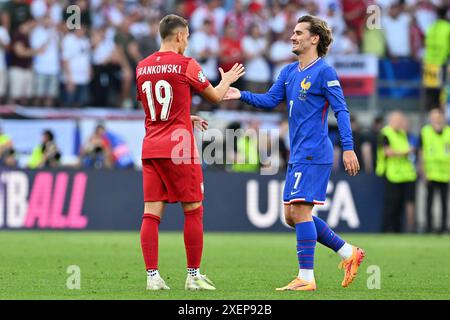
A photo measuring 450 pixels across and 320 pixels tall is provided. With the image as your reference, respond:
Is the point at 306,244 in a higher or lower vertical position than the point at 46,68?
lower

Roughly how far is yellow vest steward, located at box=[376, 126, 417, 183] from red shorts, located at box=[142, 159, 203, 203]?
11682mm

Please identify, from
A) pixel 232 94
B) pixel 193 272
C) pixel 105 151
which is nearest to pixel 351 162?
pixel 232 94

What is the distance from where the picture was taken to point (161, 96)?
977cm

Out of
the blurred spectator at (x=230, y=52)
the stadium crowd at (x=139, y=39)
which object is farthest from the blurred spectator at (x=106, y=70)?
the blurred spectator at (x=230, y=52)

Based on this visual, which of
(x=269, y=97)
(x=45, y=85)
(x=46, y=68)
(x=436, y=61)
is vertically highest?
(x=436, y=61)

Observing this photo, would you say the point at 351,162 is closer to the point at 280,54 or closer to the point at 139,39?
the point at 139,39

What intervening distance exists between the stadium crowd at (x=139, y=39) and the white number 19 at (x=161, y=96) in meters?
12.3

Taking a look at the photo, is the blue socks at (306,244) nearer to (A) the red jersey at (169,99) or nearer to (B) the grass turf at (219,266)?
(B) the grass turf at (219,266)

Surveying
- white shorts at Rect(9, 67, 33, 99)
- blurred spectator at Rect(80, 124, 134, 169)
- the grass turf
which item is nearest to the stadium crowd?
white shorts at Rect(9, 67, 33, 99)

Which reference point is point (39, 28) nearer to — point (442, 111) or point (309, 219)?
point (442, 111)

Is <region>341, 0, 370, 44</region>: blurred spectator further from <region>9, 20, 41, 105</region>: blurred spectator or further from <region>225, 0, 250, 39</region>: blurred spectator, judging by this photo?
<region>9, 20, 41, 105</region>: blurred spectator

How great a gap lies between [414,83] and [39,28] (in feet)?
26.1

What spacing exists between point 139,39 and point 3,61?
2.82 m
